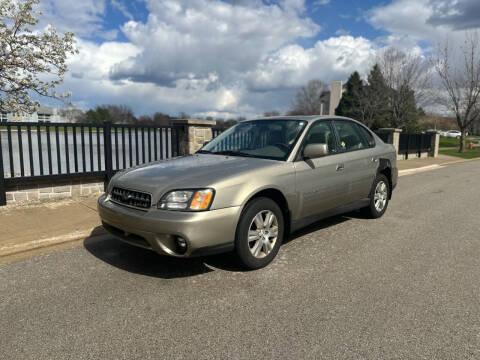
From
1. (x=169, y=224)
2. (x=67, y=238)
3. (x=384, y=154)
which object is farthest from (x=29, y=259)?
(x=384, y=154)

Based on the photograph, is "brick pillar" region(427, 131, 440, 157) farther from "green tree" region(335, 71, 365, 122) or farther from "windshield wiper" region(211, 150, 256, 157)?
"windshield wiper" region(211, 150, 256, 157)

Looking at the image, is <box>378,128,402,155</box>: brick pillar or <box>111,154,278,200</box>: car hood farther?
<box>378,128,402,155</box>: brick pillar

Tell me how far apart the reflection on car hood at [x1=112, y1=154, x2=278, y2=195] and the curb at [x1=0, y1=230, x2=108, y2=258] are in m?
1.45

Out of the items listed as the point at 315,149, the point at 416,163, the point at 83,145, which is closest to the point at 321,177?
the point at 315,149

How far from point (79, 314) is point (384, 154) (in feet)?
16.3

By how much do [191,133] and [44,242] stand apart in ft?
15.6

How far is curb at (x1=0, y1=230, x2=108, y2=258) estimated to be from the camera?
441 centimetres

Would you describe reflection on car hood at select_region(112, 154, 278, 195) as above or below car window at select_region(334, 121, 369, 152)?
below

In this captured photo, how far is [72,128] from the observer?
7113 millimetres

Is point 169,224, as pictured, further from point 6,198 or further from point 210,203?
point 6,198

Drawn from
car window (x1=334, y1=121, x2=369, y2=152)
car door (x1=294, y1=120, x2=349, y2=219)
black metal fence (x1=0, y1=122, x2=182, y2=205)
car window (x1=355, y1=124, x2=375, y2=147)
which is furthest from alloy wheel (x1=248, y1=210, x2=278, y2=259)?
black metal fence (x1=0, y1=122, x2=182, y2=205)

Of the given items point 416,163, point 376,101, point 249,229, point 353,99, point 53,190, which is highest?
point 353,99

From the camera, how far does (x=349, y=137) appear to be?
5332 millimetres

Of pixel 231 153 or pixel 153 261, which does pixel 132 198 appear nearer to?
pixel 153 261
